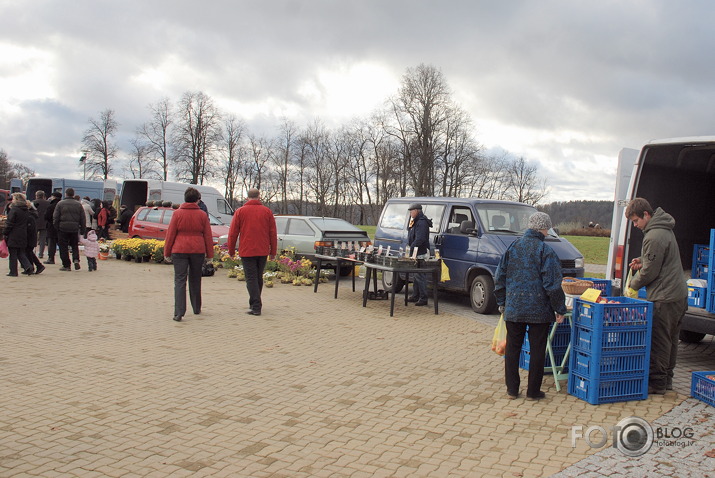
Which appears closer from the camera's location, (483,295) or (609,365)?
(609,365)

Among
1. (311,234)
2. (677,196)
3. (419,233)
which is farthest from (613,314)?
(311,234)

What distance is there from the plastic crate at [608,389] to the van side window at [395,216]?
6821 mm

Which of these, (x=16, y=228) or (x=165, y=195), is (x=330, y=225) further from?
(x=165, y=195)

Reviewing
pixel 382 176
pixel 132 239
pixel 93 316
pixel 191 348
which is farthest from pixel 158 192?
pixel 382 176

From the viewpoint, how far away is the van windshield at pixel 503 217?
1055 centimetres

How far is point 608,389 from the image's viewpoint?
17.6 feet

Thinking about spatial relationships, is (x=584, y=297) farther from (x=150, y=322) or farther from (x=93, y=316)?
(x=93, y=316)

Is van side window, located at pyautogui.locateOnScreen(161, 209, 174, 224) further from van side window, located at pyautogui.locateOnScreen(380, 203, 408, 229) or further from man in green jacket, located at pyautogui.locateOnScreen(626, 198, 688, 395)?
man in green jacket, located at pyautogui.locateOnScreen(626, 198, 688, 395)

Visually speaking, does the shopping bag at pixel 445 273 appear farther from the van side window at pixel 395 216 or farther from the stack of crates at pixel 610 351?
the stack of crates at pixel 610 351

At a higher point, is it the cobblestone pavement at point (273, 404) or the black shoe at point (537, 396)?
the black shoe at point (537, 396)

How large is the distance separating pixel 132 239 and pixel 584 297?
15.9 meters

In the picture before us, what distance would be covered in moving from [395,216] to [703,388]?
300 inches

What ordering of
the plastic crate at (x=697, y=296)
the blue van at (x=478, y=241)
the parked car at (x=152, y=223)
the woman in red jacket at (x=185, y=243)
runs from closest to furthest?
the plastic crate at (x=697, y=296), the woman in red jacket at (x=185, y=243), the blue van at (x=478, y=241), the parked car at (x=152, y=223)

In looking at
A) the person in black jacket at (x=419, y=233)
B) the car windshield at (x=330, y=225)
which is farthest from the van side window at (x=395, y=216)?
the car windshield at (x=330, y=225)
